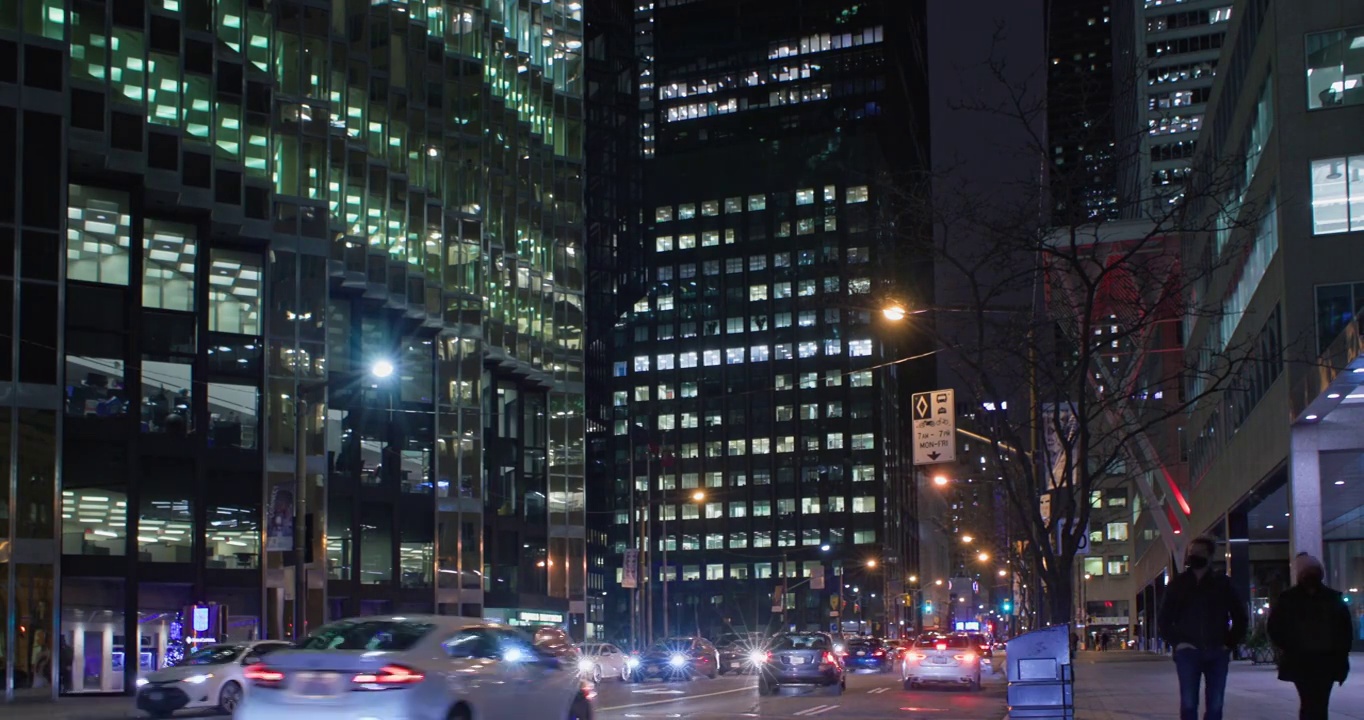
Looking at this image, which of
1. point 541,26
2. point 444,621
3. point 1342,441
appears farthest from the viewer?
point 541,26

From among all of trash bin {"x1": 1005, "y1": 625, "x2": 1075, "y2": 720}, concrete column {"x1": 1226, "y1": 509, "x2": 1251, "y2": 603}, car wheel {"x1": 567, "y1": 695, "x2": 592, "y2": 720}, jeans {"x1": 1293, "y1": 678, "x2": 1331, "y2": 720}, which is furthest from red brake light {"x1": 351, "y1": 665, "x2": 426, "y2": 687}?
concrete column {"x1": 1226, "y1": 509, "x2": 1251, "y2": 603}

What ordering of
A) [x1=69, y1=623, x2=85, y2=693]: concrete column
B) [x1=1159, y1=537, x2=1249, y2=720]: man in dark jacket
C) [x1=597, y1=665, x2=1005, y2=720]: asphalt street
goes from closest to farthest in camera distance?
[x1=1159, y1=537, x2=1249, y2=720]: man in dark jacket < [x1=597, y1=665, x2=1005, y2=720]: asphalt street < [x1=69, y1=623, x2=85, y2=693]: concrete column

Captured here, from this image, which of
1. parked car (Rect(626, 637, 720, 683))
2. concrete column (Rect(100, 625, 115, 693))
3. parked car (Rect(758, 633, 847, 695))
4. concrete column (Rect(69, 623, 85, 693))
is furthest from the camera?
parked car (Rect(626, 637, 720, 683))

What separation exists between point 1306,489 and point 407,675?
34.8m

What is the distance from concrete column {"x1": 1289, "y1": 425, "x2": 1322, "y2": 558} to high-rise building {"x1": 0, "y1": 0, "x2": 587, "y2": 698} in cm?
2587

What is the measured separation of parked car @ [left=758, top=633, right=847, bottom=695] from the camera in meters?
34.8

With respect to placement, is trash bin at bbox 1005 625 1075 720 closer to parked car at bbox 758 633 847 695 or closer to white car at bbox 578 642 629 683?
parked car at bbox 758 633 847 695

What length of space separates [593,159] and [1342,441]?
3729 inches

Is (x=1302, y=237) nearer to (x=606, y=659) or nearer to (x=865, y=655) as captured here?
(x=865, y=655)

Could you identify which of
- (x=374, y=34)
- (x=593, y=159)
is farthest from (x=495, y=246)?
(x=593, y=159)

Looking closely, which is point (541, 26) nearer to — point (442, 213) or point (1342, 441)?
point (442, 213)

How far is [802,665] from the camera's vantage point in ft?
114

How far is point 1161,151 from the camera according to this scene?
151250mm

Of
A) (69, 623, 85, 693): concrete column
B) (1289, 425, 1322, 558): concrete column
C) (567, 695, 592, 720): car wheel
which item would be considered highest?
(1289, 425, 1322, 558): concrete column
